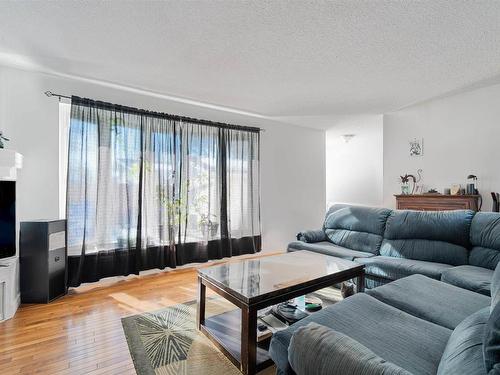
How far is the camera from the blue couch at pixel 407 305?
3.22ft

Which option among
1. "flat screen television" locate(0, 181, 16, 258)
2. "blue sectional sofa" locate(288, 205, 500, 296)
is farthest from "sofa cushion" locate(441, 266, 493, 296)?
"flat screen television" locate(0, 181, 16, 258)

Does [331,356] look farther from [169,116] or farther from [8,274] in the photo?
[169,116]

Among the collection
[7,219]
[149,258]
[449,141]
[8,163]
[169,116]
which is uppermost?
[169,116]

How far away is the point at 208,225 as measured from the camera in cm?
405

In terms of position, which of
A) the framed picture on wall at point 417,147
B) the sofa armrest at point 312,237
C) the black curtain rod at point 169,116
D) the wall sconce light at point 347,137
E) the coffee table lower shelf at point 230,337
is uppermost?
the wall sconce light at point 347,137

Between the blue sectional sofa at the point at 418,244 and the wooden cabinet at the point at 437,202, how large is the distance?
1.66m

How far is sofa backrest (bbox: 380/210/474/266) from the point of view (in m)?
2.68

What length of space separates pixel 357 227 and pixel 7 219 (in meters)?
3.71

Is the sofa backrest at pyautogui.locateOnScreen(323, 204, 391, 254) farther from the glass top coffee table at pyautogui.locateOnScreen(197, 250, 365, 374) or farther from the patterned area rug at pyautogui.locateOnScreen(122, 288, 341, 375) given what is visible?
the patterned area rug at pyautogui.locateOnScreen(122, 288, 341, 375)

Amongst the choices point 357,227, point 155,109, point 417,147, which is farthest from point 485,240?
point 155,109

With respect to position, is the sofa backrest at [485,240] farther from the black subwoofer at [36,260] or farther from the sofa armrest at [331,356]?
the black subwoofer at [36,260]

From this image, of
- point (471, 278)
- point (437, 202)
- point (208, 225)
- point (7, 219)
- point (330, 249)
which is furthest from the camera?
point (437, 202)

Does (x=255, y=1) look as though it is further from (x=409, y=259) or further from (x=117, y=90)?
(x=409, y=259)

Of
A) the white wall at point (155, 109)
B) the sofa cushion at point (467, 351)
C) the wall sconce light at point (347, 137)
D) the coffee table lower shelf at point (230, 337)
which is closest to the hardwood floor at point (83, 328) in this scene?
the coffee table lower shelf at point (230, 337)
